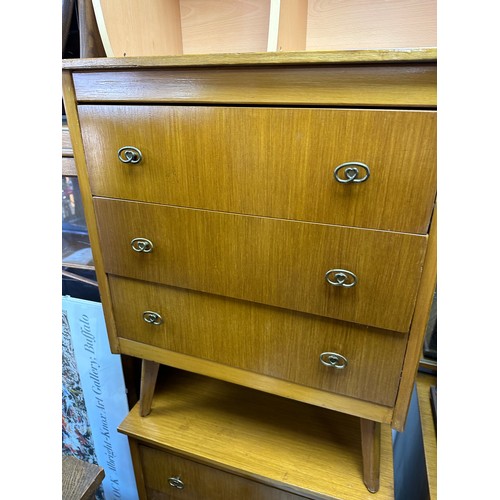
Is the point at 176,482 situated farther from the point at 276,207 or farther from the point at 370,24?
the point at 370,24

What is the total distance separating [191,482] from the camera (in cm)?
90

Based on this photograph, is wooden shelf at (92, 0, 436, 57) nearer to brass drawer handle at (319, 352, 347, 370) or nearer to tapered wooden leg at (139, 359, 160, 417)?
brass drawer handle at (319, 352, 347, 370)

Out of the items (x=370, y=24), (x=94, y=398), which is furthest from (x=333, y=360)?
(x=94, y=398)

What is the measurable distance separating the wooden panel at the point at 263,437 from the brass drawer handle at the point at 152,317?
1.05 ft

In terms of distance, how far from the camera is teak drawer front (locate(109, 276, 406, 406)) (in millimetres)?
617

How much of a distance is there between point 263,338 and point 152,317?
260 millimetres

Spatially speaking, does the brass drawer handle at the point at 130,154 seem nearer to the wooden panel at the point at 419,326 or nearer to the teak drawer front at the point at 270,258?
the teak drawer front at the point at 270,258

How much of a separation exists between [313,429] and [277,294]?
472 mm

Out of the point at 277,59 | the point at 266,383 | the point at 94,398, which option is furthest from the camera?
the point at 94,398

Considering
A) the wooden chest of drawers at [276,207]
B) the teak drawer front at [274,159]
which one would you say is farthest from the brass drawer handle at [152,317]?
the teak drawer front at [274,159]

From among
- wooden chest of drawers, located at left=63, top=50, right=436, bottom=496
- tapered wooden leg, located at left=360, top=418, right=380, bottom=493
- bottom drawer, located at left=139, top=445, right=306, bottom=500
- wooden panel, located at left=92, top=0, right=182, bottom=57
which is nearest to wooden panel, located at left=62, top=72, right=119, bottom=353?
wooden chest of drawers, located at left=63, top=50, right=436, bottom=496

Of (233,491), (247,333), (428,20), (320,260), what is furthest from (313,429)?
(428,20)

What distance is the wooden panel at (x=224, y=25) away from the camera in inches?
32.2
